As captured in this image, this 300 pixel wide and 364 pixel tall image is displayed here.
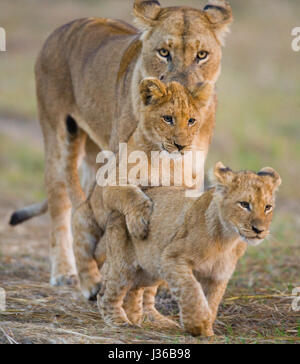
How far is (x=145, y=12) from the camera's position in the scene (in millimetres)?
5184

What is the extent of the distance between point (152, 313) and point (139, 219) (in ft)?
2.32

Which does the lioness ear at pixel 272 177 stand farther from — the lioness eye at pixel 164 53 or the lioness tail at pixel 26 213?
the lioness tail at pixel 26 213

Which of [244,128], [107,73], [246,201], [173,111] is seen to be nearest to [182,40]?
[173,111]

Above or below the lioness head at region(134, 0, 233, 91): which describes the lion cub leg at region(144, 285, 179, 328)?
below

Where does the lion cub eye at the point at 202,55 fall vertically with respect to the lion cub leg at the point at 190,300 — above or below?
above

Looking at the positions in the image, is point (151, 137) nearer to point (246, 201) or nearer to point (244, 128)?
point (246, 201)

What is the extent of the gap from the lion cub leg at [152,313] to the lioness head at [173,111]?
1.00m

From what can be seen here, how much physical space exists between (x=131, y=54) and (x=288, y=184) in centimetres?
607

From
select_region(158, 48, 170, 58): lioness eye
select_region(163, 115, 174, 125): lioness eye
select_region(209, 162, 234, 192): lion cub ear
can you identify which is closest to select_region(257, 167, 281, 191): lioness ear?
select_region(209, 162, 234, 192): lion cub ear

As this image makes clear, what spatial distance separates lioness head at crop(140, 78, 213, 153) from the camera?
4469 mm

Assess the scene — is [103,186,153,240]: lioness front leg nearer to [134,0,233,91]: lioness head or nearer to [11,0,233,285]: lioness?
[11,0,233,285]: lioness

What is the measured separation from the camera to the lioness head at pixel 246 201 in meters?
3.76

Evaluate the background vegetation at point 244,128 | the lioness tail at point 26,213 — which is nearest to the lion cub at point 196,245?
the background vegetation at point 244,128
